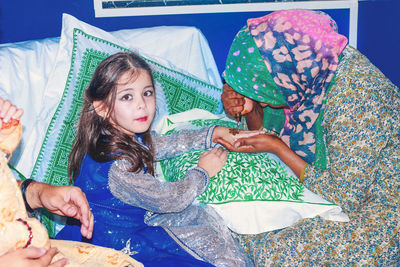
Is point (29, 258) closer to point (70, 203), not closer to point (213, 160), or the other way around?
point (70, 203)

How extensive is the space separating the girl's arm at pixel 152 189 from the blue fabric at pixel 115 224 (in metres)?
0.04

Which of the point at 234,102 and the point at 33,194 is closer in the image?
the point at 33,194

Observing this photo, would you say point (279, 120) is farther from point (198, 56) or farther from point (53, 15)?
point (53, 15)

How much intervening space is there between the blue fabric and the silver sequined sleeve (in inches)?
14.1

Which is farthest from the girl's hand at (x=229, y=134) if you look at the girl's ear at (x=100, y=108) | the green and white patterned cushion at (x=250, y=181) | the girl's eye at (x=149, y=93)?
the girl's ear at (x=100, y=108)

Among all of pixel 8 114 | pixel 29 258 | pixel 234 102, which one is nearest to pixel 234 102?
pixel 234 102

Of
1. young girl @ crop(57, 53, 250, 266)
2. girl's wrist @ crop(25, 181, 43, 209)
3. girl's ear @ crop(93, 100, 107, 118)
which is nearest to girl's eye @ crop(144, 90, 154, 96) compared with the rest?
young girl @ crop(57, 53, 250, 266)

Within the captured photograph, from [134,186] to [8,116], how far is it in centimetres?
60

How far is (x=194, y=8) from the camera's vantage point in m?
2.63

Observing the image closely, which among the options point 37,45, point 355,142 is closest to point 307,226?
point 355,142

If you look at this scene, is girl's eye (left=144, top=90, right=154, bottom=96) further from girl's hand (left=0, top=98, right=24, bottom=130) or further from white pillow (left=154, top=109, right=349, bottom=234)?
girl's hand (left=0, top=98, right=24, bottom=130)

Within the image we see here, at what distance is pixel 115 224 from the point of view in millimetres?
1680

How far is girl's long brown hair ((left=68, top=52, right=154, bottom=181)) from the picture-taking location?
170 centimetres

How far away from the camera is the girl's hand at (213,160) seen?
1.77 m
